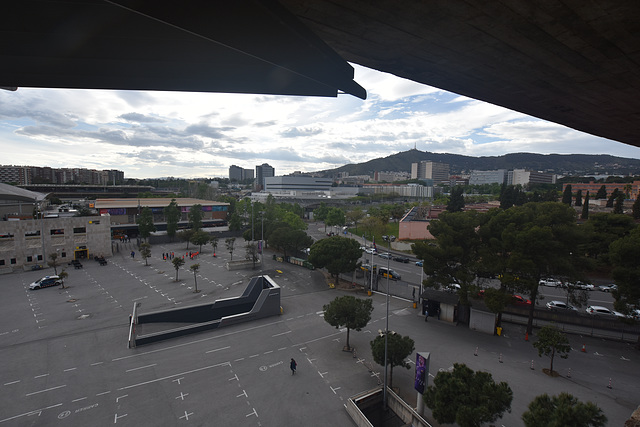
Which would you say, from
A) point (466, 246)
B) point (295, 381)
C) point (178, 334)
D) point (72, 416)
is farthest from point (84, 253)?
point (466, 246)

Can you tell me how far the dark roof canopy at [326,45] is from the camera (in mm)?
3691

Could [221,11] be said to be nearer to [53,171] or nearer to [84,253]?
[84,253]

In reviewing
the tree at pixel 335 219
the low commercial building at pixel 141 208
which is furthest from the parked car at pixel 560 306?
the low commercial building at pixel 141 208

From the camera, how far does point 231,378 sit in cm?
1312

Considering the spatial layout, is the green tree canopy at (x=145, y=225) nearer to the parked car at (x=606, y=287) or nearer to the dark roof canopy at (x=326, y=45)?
the dark roof canopy at (x=326, y=45)

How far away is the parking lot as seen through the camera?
1119 centimetres

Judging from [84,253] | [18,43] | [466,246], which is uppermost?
[18,43]

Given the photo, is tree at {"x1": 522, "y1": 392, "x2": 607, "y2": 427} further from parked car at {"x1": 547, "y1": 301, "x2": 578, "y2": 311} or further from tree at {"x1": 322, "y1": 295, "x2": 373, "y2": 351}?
parked car at {"x1": 547, "y1": 301, "x2": 578, "y2": 311}

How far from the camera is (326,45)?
15.2 ft

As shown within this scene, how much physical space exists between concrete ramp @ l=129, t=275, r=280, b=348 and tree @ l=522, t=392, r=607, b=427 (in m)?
14.9

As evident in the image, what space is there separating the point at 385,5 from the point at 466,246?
18.6 meters

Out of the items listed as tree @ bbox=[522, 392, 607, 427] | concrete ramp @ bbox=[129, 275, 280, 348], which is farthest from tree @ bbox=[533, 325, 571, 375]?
concrete ramp @ bbox=[129, 275, 280, 348]

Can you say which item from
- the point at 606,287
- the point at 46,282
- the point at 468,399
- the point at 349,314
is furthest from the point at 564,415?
the point at 46,282

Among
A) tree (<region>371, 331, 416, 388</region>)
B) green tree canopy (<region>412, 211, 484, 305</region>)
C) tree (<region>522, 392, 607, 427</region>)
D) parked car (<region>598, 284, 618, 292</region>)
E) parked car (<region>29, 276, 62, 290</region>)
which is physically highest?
green tree canopy (<region>412, 211, 484, 305</region>)
